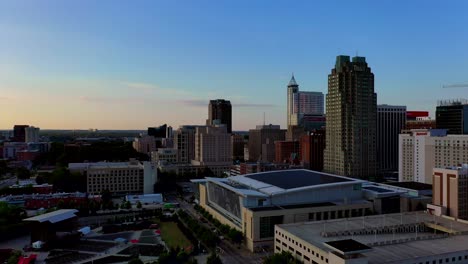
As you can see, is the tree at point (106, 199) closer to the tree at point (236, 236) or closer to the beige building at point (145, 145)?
the tree at point (236, 236)

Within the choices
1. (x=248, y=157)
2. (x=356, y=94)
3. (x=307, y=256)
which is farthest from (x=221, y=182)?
(x=248, y=157)

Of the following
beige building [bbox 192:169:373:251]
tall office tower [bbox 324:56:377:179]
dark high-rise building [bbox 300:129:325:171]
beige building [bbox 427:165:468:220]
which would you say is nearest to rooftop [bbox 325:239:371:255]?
beige building [bbox 192:169:373:251]

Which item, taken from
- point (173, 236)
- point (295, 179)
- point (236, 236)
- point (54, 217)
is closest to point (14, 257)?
point (54, 217)

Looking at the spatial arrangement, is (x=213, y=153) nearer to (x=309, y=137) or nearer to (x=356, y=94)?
(x=309, y=137)

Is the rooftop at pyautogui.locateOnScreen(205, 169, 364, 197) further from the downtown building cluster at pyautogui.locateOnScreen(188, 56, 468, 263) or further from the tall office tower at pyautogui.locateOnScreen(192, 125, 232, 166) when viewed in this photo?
the tall office tower at pyautogui.locateOnScreen(192, 125, 232, 166)

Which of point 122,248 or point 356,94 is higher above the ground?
point 356,94

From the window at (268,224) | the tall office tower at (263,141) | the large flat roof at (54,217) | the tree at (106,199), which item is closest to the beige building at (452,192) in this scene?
the window at (268,224)
